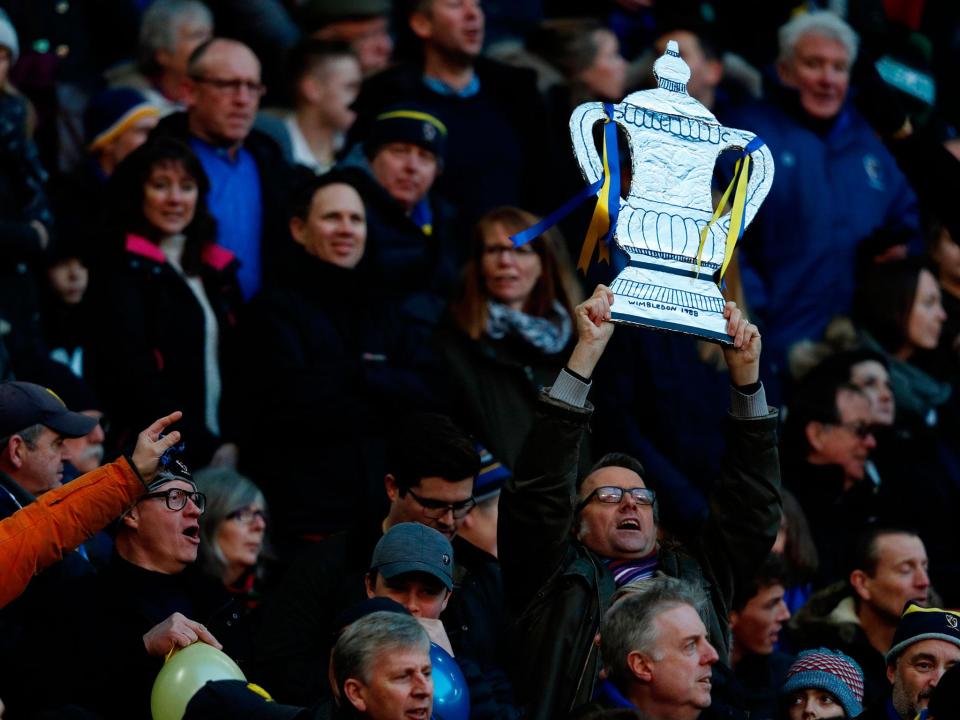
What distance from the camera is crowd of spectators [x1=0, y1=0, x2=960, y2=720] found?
6484 mm

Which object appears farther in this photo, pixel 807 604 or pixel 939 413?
pixel 939 413

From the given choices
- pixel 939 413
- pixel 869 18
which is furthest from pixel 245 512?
pixel 869 18

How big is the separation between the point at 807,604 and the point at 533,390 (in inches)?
60.0

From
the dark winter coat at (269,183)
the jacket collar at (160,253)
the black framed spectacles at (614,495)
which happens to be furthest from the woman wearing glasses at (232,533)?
the black framed spectacles at (614,495)

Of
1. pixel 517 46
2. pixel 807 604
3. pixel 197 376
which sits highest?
pixel 517 46

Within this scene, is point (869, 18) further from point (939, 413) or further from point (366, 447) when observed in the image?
point (366, 447)

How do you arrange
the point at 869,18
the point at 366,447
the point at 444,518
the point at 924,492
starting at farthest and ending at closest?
the point at 869,18 < the point at 924,492 < the point at 366,447 < the point at 444,518

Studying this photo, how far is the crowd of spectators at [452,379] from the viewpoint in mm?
6484

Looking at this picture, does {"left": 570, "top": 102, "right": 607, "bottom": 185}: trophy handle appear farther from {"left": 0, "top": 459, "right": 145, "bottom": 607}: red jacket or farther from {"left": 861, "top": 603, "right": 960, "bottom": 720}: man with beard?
{"left": 861, "top": 603, "right": 960, "bottom": 720}: man with beard

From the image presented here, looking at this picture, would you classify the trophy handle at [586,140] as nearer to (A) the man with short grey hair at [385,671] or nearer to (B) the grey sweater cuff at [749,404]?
(B) the grey sweater cuff at [749,404]

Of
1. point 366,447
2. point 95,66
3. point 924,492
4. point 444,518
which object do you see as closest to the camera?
point 444,518

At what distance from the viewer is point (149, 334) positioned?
8.60 metres

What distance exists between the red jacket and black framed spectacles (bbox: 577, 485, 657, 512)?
175cm

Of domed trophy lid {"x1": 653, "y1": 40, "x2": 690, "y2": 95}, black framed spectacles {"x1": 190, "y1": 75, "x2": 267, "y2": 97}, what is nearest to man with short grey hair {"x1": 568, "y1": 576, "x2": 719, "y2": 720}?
domed trophy lid {"x1": 653, "y1": 40, "x2": 690, "y2": 95}
